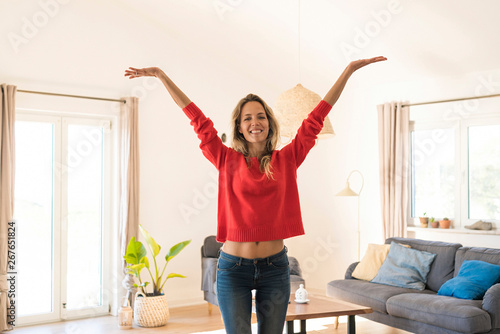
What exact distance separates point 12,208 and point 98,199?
95 centimetres

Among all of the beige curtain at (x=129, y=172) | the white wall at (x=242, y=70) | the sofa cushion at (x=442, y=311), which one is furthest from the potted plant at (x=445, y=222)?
the beige curtain at (x=129, y=172)

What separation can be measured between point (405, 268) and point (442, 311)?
3.34 feet

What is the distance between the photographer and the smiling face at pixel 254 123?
6.14ft

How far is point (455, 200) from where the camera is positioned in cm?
550

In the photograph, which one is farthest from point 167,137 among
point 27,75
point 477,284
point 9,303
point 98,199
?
point 477,284

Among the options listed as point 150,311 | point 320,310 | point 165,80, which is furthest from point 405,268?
point 165,80

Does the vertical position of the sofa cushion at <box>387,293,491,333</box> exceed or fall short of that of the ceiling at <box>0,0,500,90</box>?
it falls short

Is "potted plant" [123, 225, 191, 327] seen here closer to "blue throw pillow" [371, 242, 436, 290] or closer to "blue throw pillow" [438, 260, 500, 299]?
"blue throw pillow" [371, 242, 436, 290]

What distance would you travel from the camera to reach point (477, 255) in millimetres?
4473

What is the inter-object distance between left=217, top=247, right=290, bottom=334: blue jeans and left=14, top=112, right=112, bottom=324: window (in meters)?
4.09

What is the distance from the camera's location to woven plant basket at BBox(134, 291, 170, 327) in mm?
5184

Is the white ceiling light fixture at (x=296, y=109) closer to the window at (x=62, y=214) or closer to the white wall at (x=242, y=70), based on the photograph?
the white wall at (x=242, y=70)

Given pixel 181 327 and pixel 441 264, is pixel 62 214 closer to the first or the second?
pixel 181 327

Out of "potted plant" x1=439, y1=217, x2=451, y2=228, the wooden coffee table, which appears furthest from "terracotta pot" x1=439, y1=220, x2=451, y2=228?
the wooden coffee table
